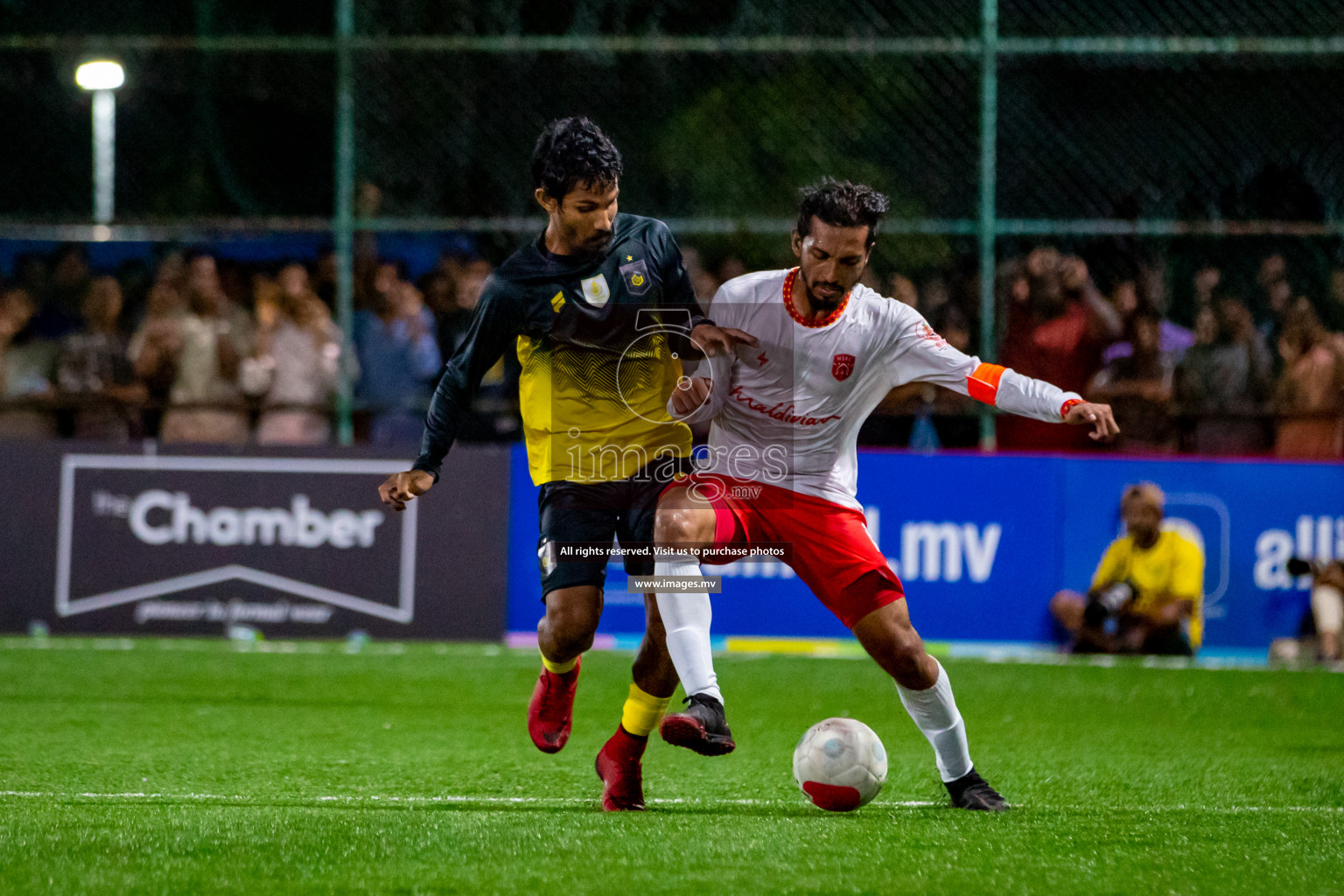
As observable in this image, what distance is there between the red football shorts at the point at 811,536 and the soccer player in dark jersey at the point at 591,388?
0.83 feet

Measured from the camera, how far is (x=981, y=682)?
28.6ft

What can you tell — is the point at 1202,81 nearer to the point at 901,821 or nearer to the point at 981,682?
the point at 981,682

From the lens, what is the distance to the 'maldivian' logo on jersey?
17.0ft

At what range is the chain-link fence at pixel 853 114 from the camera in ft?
33.9

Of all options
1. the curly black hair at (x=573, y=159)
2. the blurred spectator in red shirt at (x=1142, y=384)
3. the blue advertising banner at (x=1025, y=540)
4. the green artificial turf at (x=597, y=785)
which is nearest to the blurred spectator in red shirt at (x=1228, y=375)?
the blurred spectator in red shirt at (x=1142, y=384)

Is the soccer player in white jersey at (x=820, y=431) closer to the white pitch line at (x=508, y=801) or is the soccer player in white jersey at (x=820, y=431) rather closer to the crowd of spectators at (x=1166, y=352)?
the white pitch line at (x=508, y=801)

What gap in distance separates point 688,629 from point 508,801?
0.86 m

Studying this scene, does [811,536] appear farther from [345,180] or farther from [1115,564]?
[345,180]

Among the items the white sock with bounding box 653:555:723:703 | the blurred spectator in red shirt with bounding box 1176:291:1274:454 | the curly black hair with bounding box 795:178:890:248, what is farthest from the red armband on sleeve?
the blurred spectator in red shirt with bounding box 1176:291:1274:454

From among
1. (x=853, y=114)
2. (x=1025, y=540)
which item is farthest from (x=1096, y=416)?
(x=853, y=114)

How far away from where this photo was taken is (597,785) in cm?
560

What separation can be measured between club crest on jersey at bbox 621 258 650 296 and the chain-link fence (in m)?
5.18

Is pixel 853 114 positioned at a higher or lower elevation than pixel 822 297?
higher

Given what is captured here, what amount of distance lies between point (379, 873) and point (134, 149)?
366 inches
